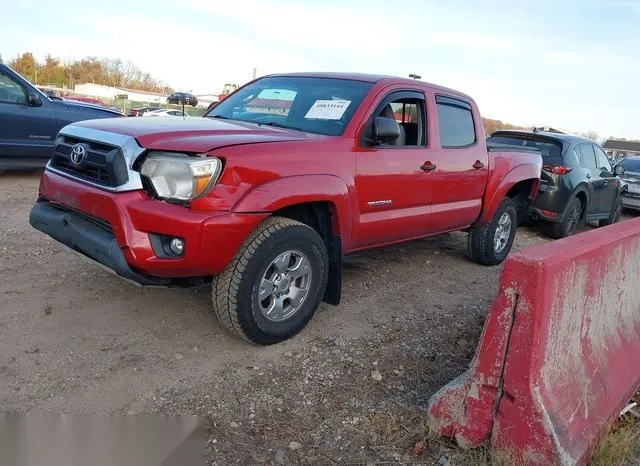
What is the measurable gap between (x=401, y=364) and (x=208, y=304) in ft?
5.36

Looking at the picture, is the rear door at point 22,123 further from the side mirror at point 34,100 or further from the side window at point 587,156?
the side window at point 587,156

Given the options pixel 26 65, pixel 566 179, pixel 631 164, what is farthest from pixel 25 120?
pixel 26 65

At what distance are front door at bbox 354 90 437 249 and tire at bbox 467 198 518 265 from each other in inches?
57.1

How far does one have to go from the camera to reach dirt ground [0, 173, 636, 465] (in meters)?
2.92

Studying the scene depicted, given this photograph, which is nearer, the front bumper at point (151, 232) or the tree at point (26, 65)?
the front bumper at point (151, 232)

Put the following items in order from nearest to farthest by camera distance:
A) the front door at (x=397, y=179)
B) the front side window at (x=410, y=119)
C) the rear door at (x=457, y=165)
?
the front door at (x=397, y=179), the front side window at (x=410, y=119), the rear door at (x=457, y=165)

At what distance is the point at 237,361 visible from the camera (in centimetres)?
363

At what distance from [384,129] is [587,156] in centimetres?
654

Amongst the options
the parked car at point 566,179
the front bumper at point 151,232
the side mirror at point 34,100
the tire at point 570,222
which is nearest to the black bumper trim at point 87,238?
the front bumper at point 151,232

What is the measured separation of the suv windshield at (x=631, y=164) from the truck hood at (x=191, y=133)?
37.8 ft

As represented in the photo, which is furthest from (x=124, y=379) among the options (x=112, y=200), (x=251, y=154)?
(x=251, y=154)

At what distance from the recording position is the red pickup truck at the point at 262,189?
3.30 m

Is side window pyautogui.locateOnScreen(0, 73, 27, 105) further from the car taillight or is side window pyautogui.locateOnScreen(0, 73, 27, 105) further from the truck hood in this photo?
the car taillight

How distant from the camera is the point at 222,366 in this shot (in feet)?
11.7
